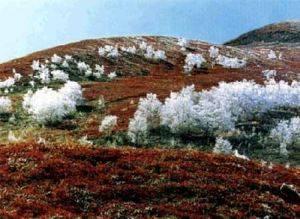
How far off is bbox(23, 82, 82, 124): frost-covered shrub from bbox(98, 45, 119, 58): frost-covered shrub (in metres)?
36.3

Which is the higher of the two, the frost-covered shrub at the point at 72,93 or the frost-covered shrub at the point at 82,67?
the frost-covered shrub at the point at 82,67

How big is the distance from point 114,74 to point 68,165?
60.5 metres

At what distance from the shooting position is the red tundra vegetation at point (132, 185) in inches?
939

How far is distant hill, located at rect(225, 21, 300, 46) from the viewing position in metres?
181

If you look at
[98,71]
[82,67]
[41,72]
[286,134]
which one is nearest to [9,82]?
[41,72]

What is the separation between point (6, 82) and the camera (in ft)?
244

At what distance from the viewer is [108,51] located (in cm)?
10250

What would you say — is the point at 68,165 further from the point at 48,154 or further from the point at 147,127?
the point at 147,127

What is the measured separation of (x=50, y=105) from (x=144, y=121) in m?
10.9

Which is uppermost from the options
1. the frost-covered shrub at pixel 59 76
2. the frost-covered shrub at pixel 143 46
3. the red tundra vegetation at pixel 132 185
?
the frost-covered shrub at pixel 143 46

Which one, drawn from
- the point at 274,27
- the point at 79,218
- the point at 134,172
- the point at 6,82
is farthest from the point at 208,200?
the point at 274,27

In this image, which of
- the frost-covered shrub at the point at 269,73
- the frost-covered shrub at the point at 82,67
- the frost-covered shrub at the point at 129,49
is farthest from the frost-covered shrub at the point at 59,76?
the frost-covered shrub at the point at 269,73

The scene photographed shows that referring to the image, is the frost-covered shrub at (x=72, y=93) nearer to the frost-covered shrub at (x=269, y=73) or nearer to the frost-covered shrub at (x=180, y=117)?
the frost-covered shrub at (x=180, y=117)

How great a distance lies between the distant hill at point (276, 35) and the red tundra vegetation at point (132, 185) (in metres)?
152
